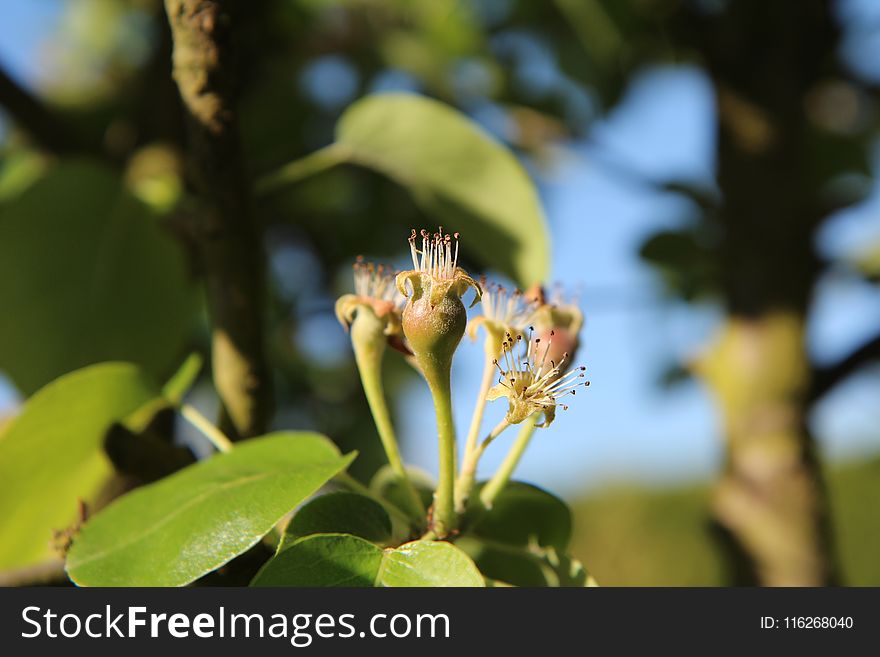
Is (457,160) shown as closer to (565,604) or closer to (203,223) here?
(203,223)

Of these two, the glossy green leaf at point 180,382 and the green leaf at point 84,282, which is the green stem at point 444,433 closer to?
the glossy green leaf at point 180,382

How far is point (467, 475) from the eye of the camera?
41 centimetres

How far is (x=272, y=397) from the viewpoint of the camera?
526mm

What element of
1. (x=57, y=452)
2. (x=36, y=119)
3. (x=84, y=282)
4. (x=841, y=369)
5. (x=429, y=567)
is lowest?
(x=429, y=567)

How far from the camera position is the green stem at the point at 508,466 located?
16.9 inches

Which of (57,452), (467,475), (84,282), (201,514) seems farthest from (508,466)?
(84,282)

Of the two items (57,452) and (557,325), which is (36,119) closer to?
(57,452)

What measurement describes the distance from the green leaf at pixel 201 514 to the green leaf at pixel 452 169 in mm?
232

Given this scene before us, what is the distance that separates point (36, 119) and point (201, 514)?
64 centimetres

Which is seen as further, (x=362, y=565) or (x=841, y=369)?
(x=841, y=369)

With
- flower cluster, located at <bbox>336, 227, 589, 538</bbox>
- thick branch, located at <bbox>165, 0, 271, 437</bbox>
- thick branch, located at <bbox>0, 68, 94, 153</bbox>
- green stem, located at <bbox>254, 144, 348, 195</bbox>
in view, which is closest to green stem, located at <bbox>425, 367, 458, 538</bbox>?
flower cluster, located at <bbox>336, 227, 589, 538</bbox>

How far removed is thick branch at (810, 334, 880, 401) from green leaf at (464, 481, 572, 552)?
709 millimetres

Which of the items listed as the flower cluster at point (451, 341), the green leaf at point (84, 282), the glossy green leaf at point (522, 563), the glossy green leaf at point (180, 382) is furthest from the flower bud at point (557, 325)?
A: the green leaf at point (84, 282)

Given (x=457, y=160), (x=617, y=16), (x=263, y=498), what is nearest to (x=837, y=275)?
(x=617, y=16)
